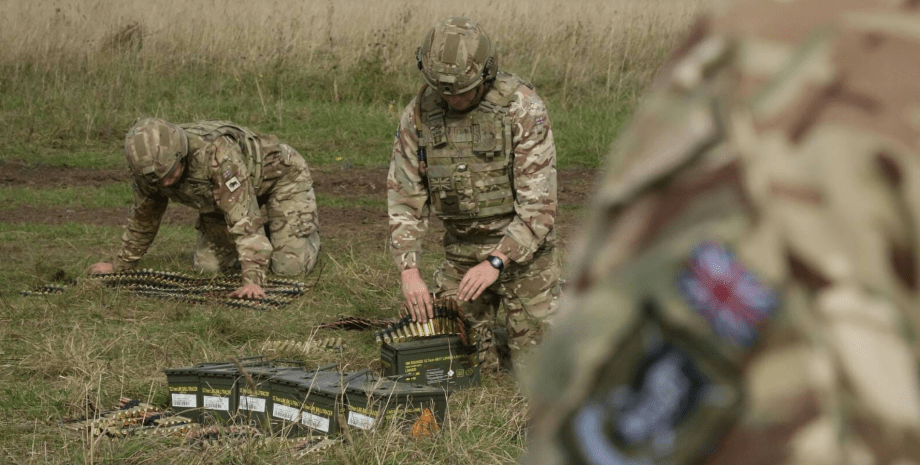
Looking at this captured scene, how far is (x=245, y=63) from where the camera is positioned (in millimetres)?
14836

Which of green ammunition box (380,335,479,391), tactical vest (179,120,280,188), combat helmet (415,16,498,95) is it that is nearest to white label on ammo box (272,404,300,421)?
green ammunition box (380,335,479,391)

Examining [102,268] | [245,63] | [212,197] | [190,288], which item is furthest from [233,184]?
[245,63]

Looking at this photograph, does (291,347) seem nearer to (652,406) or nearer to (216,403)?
(216,403)

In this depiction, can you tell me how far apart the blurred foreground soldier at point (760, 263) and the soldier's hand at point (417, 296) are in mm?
5064

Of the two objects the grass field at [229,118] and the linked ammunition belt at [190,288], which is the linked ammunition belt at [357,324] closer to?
the grass field at [229,118]

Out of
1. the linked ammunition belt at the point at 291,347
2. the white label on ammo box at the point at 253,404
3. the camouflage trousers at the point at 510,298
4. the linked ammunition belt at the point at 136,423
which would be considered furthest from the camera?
the camouflage trousers at the point at 510,298

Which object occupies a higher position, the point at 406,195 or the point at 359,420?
the point at 406,195

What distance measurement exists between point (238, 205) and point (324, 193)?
315 centimetres

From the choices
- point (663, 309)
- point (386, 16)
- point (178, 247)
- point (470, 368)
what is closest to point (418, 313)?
point (470, 368)

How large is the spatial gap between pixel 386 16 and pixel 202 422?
1245cm

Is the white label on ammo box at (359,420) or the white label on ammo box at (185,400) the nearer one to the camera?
the white label on ammo box at (359,420)

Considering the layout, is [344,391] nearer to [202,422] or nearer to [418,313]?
[202,422]

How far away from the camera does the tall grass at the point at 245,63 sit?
1374cm

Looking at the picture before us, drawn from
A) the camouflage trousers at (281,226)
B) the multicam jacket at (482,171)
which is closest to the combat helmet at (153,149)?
the camouflage trousers at (281,226)
